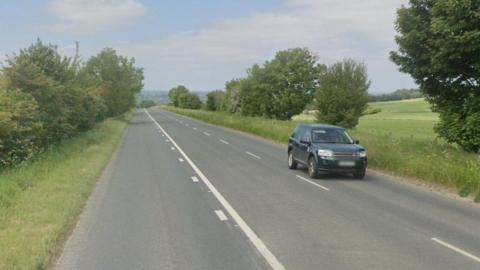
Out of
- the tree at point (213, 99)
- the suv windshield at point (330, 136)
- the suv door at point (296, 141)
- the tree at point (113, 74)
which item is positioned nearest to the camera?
the suv windshield at point (330, 136)

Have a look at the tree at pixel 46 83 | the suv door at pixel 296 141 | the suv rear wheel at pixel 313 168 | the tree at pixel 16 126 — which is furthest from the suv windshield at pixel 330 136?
the tree at pixel 46 83

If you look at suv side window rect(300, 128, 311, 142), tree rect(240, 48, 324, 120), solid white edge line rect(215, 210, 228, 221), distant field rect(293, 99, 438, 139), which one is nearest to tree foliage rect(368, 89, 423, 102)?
distant field rect(293, 99, 438, 139)

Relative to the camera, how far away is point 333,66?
38219 millimetres

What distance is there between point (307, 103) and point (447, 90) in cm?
3027

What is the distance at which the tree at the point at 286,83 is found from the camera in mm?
49000

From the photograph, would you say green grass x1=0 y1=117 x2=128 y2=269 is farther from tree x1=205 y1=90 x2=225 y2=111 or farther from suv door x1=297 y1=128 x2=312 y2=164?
tree x1=205 y1=90 x2=225 y2=111

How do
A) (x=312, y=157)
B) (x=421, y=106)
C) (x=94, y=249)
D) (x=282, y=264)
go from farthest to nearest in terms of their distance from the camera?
(x=421, y=106)
(x=312, y=157)
(x=94, y=249)
(x=282, y=264)

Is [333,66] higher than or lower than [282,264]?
higher

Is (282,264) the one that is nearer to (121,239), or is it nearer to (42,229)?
(121,239)

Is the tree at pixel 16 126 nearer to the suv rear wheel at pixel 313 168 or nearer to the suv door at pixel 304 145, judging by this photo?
the suv door at pixel 304 145

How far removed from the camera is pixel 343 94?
122 feet

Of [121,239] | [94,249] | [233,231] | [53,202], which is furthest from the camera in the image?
[53,202]

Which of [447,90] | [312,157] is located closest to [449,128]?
[447,90]

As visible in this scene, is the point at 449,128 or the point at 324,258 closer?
the point at 324,258
